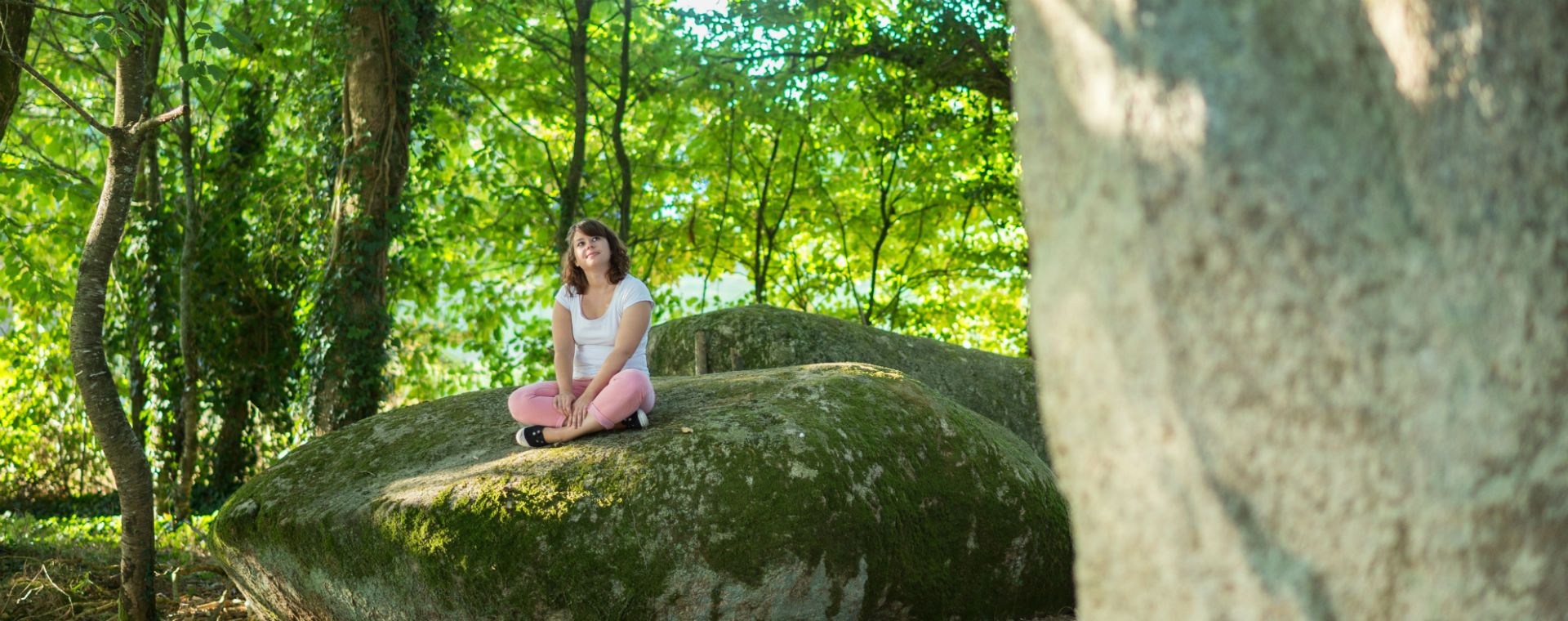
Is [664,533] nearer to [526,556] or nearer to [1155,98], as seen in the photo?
[526,556]

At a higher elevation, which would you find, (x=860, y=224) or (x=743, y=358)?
(x=860, y=224)

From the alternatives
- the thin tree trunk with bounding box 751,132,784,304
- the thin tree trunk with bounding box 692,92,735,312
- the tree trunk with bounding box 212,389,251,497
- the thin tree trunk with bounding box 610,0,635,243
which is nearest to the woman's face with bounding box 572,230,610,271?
the thin tree trunk with bounding box 610,0,635,243

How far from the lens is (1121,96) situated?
1.34m

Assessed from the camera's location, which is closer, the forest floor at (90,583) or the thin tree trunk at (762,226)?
the forest floor at (90,583)

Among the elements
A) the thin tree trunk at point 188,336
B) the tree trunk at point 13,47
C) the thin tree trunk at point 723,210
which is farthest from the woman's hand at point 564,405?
the thin tree trunk at point 723,210

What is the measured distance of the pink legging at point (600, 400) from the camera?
4.61 m

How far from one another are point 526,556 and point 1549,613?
334 cm

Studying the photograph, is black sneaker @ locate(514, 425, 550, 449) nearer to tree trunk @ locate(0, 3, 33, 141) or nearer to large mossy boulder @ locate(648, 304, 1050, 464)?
large mossy boulder @ locate(648, 304, 1050, 464)

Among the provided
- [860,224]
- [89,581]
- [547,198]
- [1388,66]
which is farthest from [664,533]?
[860,224]

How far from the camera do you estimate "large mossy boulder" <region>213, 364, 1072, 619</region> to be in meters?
4.06

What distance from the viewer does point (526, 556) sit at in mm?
4051

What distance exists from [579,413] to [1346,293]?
3.79 m

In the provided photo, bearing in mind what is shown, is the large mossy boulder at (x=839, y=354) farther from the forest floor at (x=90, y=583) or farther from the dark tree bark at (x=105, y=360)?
the dark tree bark at (x=105, y=360)

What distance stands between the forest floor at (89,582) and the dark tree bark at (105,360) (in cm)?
46
